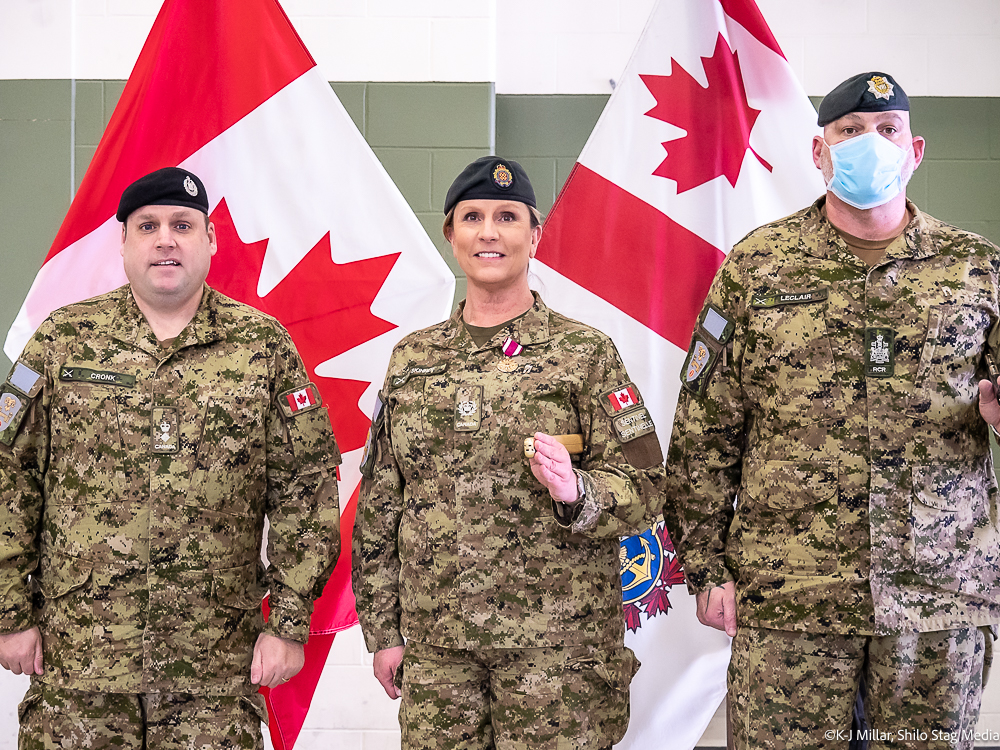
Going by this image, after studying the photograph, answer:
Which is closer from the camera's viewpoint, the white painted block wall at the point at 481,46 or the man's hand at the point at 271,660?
the man's hand at the point at 271,660

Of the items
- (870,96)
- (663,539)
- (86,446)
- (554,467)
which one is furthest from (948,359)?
(86,446)

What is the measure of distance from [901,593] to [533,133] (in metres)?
1.91

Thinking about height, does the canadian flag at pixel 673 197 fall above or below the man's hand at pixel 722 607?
above

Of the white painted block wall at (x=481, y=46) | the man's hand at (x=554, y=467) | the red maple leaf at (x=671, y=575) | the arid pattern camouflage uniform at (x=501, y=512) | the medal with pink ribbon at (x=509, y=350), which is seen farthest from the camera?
the white painted block wall at (x=481, y=46)

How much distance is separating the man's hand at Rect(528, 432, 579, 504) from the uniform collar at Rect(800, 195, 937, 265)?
2.05ft

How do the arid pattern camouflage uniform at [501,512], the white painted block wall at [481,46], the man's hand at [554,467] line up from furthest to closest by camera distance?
1. the white painted block wall at [481,46]
2. the arid pattern camouflage uniform at [501,512]
3. the man's hand at [554,467]

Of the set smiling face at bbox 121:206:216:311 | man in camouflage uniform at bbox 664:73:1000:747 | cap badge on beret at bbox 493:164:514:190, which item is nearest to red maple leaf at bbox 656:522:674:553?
man in camouflage uniform at bbox 664:73:1000:747

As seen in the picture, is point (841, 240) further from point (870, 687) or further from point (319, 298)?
point (319, 298)

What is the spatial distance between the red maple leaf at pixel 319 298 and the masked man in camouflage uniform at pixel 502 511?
1.84ft

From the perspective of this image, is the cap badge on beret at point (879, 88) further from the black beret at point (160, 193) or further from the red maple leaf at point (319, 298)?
the black beret at point (160, 193)

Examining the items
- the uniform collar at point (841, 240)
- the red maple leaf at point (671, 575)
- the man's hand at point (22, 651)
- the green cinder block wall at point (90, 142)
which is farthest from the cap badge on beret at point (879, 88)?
the man's hand at point (22, 651)

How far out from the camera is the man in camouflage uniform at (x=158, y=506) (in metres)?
1.63

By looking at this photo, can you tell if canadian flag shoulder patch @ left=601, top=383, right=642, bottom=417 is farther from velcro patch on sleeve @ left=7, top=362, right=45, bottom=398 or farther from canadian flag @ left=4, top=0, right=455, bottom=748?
velcro patch on sleeve @ left=7, top=362, right=45, bottom=398

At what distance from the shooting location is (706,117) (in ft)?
7.75
